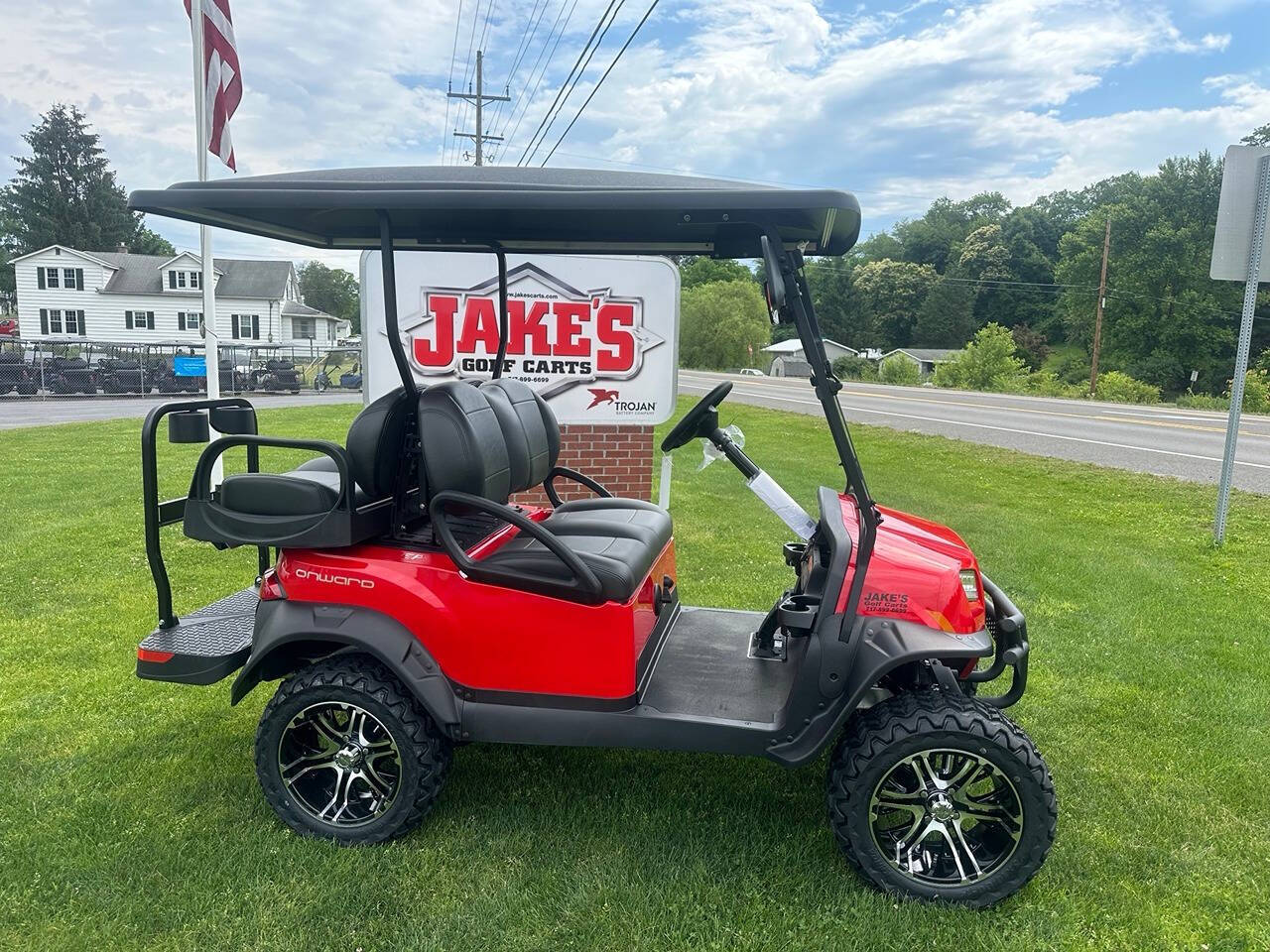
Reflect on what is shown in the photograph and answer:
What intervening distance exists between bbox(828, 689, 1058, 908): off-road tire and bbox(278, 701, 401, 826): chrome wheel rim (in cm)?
132

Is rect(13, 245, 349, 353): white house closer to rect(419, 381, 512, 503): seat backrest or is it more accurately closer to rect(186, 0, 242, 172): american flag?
rect(186, 0, 242, 172): american flag

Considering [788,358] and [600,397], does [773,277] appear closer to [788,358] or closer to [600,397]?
[600,397]

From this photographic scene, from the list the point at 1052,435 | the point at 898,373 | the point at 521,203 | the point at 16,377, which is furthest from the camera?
the point at 898,373

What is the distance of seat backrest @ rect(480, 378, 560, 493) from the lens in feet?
9.57

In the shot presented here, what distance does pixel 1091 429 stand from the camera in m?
15.5

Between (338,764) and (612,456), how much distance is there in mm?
3951

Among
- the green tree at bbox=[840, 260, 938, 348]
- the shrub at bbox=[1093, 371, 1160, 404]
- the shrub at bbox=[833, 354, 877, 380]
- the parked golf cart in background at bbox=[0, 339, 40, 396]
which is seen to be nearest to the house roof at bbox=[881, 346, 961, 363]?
the green tree at bbox=[840, 260, 938, 348]

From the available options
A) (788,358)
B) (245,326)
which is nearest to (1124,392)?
(788,358)

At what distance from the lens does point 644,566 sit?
2791mm

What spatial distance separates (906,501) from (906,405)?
48.3 feet

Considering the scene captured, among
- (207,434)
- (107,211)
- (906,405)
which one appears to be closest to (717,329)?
(107,211)

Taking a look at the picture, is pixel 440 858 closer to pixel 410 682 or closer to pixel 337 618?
pixel 410 682

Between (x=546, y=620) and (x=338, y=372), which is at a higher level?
(x=546, y=620)

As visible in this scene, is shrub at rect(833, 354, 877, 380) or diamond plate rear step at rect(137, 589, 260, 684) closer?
diamond plate rear step at rect(137, 589, 260, 684)
